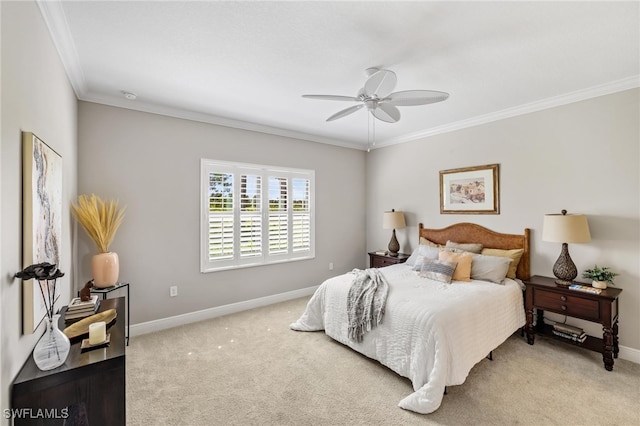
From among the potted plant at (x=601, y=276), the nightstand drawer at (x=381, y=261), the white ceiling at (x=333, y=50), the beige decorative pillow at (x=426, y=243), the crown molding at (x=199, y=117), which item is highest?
the white ceiling at (x=333, y=50)

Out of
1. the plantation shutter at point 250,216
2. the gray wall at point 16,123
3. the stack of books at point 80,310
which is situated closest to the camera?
the gray wall at point 16,123

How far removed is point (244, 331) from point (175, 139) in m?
2.45

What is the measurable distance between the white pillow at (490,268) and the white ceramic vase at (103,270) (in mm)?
3776

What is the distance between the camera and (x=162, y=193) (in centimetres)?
346

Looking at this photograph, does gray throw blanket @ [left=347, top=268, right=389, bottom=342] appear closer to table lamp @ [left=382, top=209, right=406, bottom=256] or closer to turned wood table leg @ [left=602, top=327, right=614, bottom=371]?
table lamp @ [left=382, top=209, right=406, bottom=256]

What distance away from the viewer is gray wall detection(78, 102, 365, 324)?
3100mm

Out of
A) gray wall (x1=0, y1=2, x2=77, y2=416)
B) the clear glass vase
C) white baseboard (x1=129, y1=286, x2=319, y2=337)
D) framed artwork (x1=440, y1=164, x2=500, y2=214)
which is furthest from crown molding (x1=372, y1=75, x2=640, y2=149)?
the clear glass vase

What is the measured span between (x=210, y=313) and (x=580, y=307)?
4.06m

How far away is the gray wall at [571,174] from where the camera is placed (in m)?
2.80

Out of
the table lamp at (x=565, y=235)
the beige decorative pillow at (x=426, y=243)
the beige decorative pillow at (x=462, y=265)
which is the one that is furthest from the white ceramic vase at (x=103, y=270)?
the table lamp at (x=565, y=235)

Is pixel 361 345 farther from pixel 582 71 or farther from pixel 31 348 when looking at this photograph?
pixel 582 71

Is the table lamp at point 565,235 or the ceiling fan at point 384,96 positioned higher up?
the ceiling fan at point 384,96

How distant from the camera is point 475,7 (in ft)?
5.80

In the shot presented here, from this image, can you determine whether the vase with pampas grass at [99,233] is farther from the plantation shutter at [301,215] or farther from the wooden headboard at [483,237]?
the wooden headboard at [483,237]
